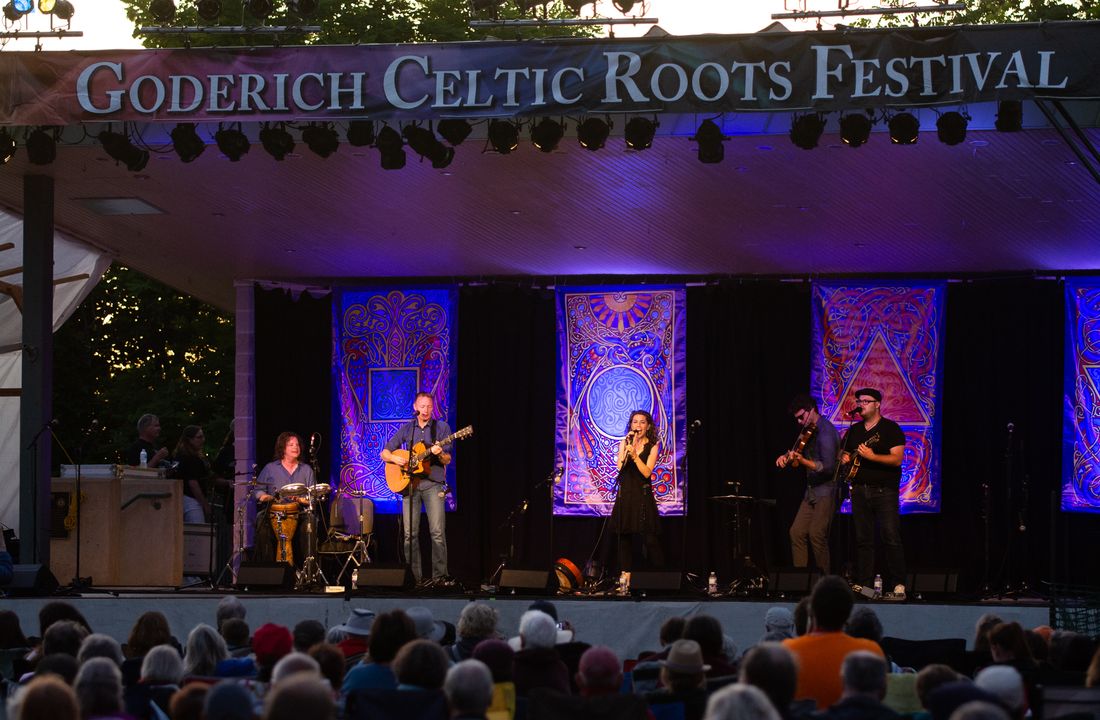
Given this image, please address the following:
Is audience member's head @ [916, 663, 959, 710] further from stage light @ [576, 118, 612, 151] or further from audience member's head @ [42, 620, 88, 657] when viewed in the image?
stage light @ [576, 118, 612, 151]

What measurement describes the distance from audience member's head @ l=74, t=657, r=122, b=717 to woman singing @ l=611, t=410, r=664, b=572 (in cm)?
929

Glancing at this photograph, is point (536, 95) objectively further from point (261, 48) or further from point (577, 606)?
point (577, 606)

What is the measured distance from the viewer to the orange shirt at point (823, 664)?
6.27m

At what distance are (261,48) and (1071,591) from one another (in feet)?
30.0

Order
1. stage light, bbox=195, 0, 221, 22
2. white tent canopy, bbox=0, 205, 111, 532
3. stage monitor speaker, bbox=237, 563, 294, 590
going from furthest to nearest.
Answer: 1. white tent canopy, bbox=0, 205, 111, 532
2. stage monitor speaker, bbox=237, 563, 294, 590
3. stage light, bbox=195, 0, 221, 22

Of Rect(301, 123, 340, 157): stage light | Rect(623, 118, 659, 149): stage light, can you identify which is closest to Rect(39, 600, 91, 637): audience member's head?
Rect(301, 123, 340, 157): stage light

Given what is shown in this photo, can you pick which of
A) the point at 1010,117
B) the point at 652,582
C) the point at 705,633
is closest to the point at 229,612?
the point at 705,633

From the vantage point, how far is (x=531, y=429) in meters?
16.4

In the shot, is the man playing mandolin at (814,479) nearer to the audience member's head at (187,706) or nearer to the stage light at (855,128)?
the stage light at (855,128)

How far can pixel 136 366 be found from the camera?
25.2m

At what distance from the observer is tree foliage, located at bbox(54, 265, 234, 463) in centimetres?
2441

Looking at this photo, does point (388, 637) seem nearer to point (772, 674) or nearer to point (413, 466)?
point (772, 674)

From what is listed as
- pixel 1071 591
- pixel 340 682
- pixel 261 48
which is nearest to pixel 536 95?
pixel 261 48

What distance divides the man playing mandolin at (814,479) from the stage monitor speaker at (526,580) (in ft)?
8.98
